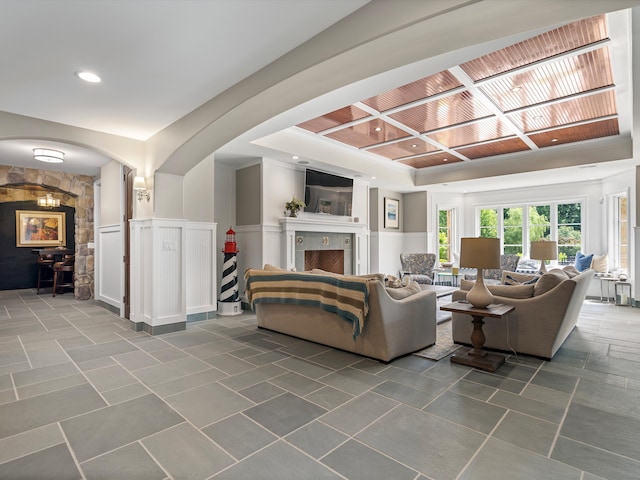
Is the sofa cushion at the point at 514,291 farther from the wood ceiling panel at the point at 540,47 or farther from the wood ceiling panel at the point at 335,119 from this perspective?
the wood ceiling panel at the point at 335,119

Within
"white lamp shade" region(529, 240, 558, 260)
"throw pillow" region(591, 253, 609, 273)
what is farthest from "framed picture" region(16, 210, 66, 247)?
"throw pillow" region(591, 253, 609, 273)

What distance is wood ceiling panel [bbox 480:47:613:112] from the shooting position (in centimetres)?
345

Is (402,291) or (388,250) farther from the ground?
(388,250)

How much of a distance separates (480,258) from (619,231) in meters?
6.29

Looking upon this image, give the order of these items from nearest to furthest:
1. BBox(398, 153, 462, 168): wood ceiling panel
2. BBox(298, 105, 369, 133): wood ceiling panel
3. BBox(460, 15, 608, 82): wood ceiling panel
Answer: BBox(460, 15, 608, 82): wood ceiling panel, BBox(298, 105, 369, 133): wood ceiling panel, BBox(398, 153, 462, 168): wood ceiling panel

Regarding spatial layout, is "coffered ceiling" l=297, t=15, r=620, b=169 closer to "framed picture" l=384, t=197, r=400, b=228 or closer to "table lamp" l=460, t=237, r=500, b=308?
"table lamp" l=460, t=237, r=500, b=308

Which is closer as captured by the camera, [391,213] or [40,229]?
[40,229]

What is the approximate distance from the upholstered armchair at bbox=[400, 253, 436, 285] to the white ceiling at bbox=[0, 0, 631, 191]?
5.17m

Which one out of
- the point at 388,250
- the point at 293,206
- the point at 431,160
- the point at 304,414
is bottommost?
the point at 304,414

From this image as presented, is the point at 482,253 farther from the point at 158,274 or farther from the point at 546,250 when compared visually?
the point at 158,274

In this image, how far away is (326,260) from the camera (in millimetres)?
7410

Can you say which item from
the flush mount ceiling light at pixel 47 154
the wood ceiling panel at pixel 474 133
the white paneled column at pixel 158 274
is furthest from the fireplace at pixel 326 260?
the flush mount ceiling light at pixel 47 154

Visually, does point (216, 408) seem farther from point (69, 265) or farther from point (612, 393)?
point (69, 265)

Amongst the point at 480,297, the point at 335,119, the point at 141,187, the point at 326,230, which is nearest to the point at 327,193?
the point at 326,230
